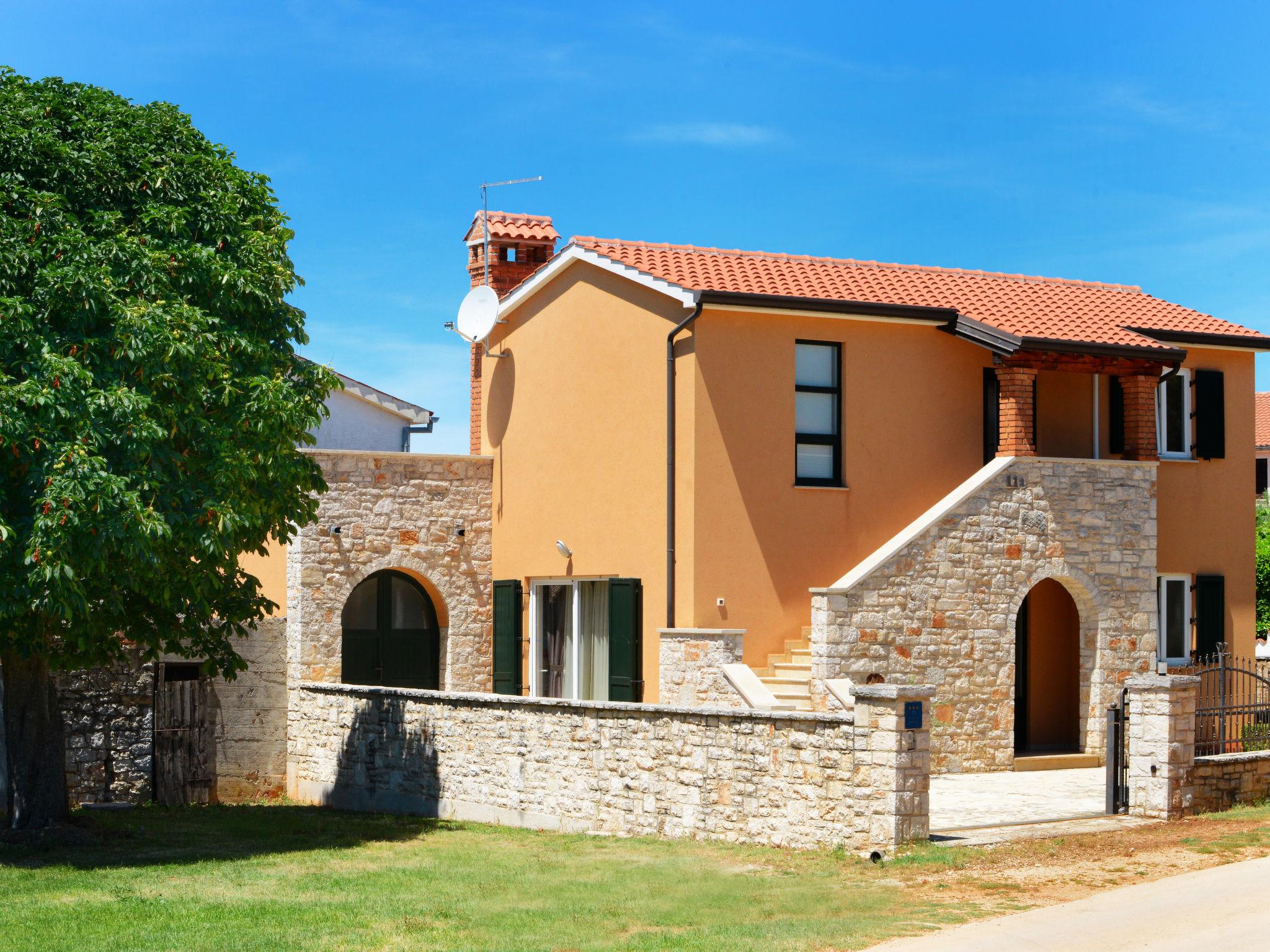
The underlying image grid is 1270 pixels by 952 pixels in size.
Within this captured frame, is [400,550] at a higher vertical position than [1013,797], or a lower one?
higher

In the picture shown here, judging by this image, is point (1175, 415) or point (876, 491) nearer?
point (876, 491)

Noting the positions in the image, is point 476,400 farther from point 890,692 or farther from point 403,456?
point 890,692

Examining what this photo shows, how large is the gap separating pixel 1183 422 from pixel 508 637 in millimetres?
10788

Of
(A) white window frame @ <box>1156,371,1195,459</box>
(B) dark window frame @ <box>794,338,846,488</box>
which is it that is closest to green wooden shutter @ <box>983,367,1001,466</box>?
(B) dark window frame @ <box>794,338,846,488</box>

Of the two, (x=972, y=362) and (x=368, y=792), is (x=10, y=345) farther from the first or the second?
(x=972, y=362)

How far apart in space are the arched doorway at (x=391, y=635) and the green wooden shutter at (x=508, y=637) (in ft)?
3.39

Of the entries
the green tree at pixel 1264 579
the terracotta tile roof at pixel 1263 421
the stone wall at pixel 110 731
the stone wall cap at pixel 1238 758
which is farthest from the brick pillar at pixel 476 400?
the terracotta tile roof at pixel 1263 421

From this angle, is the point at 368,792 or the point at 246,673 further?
the point at 246,673

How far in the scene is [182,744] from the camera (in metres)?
20.8

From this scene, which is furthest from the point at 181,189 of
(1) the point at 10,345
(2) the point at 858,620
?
(2) the point at 858,620

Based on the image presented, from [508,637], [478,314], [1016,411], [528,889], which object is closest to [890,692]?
[528,889]

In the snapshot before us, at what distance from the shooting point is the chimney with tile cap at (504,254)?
2508 cm

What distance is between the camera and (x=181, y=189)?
52.4 feet

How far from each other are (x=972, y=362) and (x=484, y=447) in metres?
8.29
